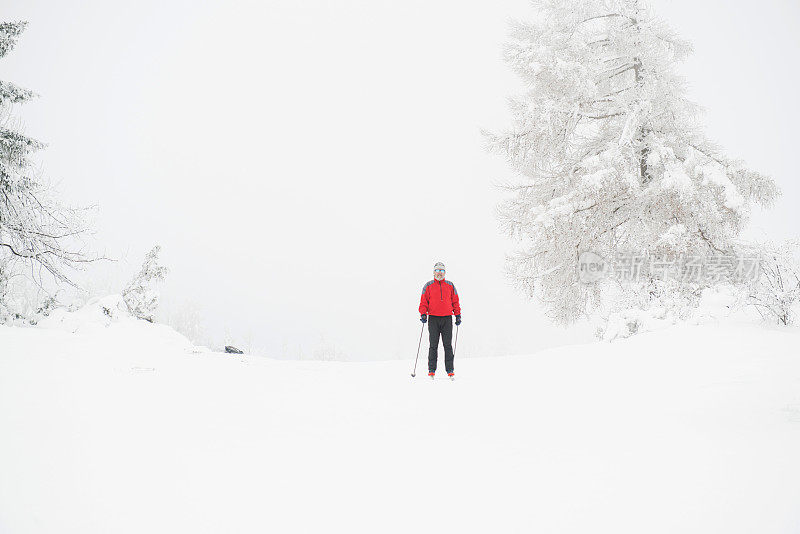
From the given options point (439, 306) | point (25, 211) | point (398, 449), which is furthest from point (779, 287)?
point (25, 211)

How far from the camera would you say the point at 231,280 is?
17462cm

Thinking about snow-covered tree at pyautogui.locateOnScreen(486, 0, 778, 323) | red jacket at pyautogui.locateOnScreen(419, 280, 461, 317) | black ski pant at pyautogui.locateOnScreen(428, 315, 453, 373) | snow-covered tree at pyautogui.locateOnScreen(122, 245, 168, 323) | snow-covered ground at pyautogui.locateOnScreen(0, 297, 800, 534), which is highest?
snow-covered tree at pyautogui.locateOnScreen(486, 0, 778, 323)

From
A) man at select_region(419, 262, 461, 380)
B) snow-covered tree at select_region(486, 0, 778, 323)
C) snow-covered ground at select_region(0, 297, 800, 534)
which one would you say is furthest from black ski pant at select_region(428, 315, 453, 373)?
snow-covered tree at select_region(486, 0, 778, 323)

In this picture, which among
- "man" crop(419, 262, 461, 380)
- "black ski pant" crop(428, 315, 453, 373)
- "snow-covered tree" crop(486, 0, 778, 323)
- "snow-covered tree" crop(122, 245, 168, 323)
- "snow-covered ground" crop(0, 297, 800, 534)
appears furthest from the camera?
"snow-covered tree" crop(122, 245, 168, 323)

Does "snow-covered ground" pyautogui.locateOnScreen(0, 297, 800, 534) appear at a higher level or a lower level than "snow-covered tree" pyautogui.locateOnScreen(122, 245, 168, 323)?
lower

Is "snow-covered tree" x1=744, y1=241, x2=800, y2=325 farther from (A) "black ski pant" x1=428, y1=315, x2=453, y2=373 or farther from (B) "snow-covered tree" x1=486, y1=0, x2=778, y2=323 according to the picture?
(A) "black ski pant" x1=428, y1=315, x2=453, y2=373

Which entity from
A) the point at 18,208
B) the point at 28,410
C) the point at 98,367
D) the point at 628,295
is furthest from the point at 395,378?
the point at 18,208

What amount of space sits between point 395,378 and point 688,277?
22.6 ft

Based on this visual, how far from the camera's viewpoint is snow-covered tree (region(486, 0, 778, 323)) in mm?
9023

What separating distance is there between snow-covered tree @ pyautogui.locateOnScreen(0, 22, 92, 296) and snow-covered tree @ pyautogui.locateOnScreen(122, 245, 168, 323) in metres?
1.67

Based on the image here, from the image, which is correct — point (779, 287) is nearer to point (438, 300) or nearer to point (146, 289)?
point (438, 300)

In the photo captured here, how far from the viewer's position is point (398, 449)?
3586 mm

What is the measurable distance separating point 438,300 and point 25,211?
842 cm

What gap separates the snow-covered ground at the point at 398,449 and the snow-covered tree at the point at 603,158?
3.78 meters
